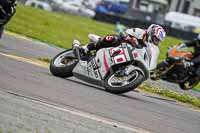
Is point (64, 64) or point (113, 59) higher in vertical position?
point (113, 59)

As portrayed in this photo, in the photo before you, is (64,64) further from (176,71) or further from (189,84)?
(189,84)

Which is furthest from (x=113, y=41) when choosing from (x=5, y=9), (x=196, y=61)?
(x=196, y=61)

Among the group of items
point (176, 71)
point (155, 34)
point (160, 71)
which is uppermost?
point (155, 34)

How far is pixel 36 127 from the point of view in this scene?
29.9 feet

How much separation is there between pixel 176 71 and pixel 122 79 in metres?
6.78

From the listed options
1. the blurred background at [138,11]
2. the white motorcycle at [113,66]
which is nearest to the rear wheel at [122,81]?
the white motorcycle at [113,66]

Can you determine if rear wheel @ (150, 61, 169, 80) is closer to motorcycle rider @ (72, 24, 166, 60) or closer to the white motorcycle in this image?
motorcycle rider @ (72, 24, 166, 60)

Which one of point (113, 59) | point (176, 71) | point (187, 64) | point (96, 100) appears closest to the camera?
point (96, 100)

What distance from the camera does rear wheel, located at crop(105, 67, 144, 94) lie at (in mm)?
14977

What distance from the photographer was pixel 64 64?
1577 cm

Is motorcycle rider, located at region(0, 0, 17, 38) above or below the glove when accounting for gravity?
above

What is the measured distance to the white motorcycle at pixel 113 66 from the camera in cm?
1517

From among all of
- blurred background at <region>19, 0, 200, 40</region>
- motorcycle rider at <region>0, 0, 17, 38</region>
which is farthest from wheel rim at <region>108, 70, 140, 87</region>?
blurred background at <region>19, 0, 200, 40</region>

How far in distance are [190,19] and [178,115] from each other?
57.2m
